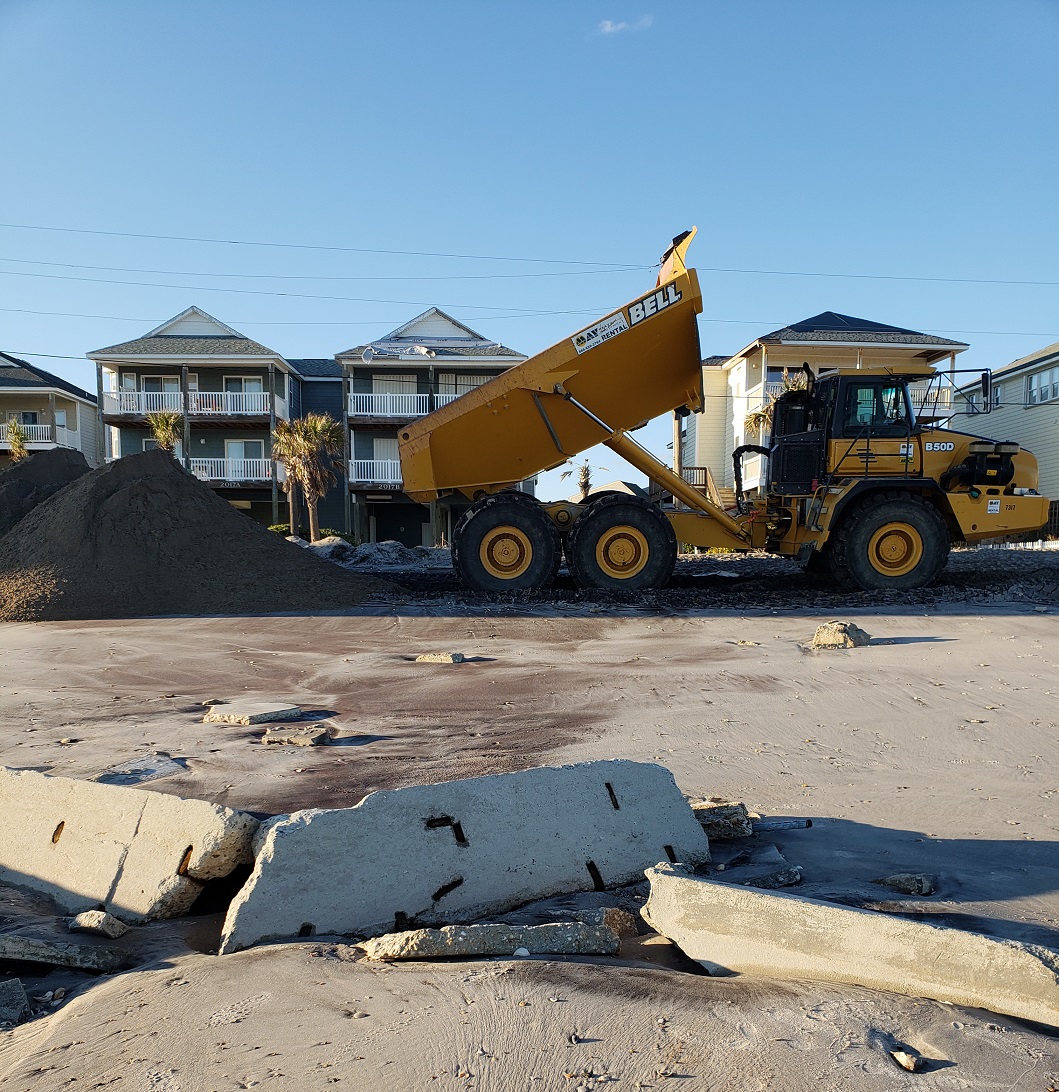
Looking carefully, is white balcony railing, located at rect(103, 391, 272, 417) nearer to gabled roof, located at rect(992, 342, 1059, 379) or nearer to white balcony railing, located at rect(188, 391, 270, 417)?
white balcony railing, located at rect(188, 391, 270, 417)

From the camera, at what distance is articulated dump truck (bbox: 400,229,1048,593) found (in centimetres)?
1344

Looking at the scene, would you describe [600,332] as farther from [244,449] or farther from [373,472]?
[244,449]

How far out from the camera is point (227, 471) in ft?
109

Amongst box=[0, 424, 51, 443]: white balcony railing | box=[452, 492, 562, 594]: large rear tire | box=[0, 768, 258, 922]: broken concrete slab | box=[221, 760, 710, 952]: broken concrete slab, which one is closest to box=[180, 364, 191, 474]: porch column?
box=[0, 424, 51, 443]: white balcony railing

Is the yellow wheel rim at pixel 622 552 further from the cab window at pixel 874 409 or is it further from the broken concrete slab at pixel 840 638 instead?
the broken concrete slab at pixel 840 638

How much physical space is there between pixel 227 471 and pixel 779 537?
23958 mm

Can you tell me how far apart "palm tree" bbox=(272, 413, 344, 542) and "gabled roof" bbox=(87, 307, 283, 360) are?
4832mm

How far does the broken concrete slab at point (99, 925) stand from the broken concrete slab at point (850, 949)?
200cm

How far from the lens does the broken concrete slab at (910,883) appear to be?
142 inches

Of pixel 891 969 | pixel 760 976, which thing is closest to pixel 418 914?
pixel 760 976

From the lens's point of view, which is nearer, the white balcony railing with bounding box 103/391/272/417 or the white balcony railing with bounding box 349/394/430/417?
the white balcony railing with bounding box 349/394/430/417

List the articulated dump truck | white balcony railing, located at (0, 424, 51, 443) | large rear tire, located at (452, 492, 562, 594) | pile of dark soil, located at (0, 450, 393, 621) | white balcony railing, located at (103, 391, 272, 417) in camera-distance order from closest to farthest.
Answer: the articulated dump truck, pile of dark soil, located at (0, 450, 393, 621), large rear tire, located at (452, 492, 562, 594), white balcony railing, located at (103, 391, 272, 417), white balcony railing, located at (0, 424, 51, 443)

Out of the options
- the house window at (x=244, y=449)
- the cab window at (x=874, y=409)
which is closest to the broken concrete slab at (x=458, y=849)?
the cab window at (x=874, y=409)

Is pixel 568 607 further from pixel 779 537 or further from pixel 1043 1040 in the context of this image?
pixel 1043 1040
